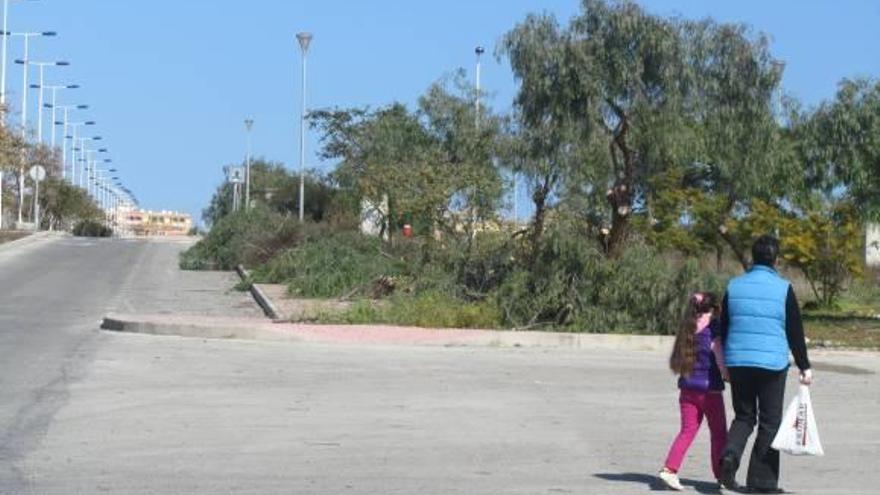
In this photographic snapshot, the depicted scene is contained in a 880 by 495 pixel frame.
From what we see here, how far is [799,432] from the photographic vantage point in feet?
31.1

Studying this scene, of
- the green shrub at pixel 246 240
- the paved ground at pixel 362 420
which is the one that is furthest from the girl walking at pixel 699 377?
the green shrub at pixel 246 240

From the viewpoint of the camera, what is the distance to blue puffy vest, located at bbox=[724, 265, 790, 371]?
9383mm

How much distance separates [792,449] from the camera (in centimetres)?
940

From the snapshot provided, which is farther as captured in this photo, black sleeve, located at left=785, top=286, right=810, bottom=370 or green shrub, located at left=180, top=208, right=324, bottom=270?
green shrub, located at left=180, top=208, right=324, bottom=270

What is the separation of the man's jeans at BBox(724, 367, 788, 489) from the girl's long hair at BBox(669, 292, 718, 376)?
0.96ft

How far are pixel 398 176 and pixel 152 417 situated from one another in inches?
778

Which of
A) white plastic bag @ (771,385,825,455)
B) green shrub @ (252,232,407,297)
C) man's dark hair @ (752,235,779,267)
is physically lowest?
white plastic bag @ (771,385,825,455)

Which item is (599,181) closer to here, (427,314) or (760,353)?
(427,314)

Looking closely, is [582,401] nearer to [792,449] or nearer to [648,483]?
[648,483]

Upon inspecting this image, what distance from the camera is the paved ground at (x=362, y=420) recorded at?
10.2 m

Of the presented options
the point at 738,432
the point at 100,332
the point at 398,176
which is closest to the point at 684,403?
the point at 738,432

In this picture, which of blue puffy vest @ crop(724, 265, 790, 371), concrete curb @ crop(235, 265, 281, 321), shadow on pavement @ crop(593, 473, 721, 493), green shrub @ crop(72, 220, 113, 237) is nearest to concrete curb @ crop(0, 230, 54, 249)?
concrete curb @ crop(235, 265, 281, 321)

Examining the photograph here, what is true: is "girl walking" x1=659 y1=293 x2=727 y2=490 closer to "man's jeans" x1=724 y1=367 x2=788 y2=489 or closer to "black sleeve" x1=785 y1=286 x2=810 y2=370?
"man's jeans" x1=724 y1=367 x2=788 y2=489

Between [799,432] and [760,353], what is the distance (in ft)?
1.95
